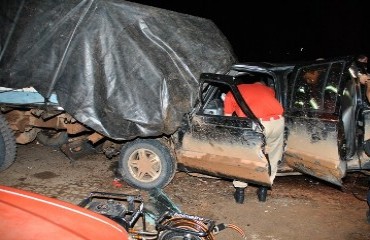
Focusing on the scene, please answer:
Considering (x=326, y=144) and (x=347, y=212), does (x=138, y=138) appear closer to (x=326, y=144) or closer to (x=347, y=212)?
(x=326, y=144)

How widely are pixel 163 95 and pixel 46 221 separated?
2575mm

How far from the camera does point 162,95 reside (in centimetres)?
445

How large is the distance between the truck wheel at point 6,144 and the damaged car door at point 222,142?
2.64 metres

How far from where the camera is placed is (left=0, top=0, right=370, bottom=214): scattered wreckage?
14.3ft

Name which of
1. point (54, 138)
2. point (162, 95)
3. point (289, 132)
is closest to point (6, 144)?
point (54, 138)

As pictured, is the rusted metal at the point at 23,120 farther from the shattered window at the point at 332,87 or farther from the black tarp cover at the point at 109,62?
the shattered window at the point at 332,87

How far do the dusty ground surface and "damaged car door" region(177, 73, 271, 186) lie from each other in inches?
18.4

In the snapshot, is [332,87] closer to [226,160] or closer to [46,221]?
[226,160]

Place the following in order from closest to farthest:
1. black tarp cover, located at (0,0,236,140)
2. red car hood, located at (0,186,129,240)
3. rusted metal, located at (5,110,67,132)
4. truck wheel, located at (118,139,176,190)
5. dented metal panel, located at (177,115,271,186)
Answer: red car hood, located at (0,186,129,240) < dented metal panel, located at (177,115,271,186) < black tarp cover, located at (0,0,236,140) < truck wheel, located at (118,139,176,190) < rusted metal, located at (5,110,67,132)

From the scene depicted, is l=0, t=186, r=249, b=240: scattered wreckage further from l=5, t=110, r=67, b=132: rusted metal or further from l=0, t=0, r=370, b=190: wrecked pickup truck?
l=5, t=110, r=67, b=132: rusted metal

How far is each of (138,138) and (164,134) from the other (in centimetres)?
39

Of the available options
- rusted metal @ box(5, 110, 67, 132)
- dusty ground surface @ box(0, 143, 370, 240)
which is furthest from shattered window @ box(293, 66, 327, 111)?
rusted metal @ box(5, 110, 67, 132)

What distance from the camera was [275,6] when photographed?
19516 mm

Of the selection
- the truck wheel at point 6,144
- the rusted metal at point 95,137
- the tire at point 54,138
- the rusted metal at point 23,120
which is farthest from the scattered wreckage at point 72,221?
the tire at point 54,138
